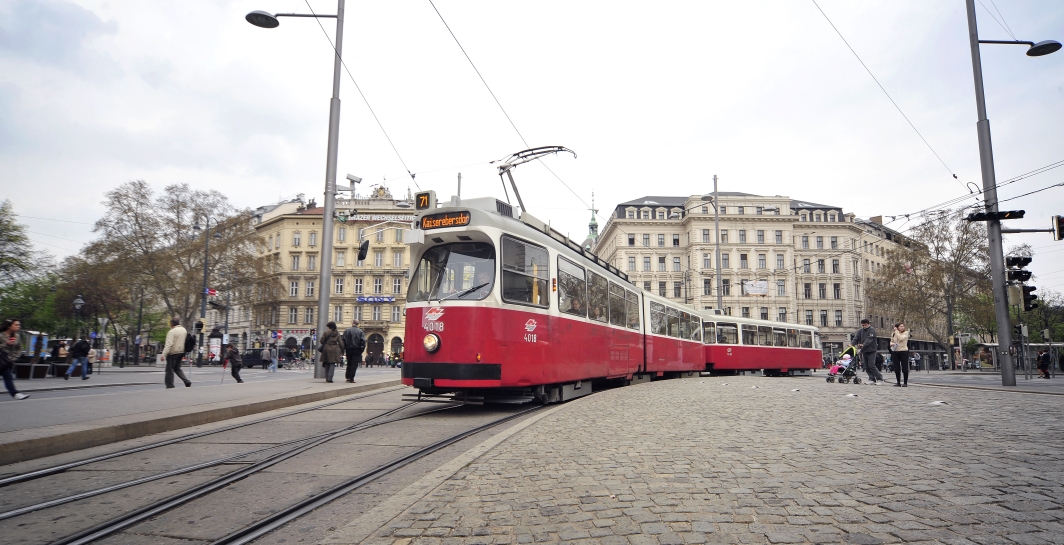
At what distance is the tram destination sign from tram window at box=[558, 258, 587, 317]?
220 centimetres

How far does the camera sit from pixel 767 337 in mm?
31141

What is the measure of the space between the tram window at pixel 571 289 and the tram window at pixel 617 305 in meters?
2.15

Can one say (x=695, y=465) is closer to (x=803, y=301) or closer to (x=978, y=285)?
(x=978, y=285)

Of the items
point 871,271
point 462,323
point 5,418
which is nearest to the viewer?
point 5,418

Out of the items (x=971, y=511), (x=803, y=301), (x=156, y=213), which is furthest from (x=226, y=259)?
(x=803, y=301)

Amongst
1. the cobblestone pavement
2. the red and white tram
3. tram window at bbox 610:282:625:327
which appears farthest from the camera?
tram window at bbox 610:282:625:327

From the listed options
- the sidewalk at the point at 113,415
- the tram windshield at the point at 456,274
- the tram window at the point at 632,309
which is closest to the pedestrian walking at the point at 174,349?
the sidewalk at the point at 113,415

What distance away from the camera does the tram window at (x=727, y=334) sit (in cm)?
2773

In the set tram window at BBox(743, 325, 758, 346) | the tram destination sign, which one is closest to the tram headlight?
the tram destination sign

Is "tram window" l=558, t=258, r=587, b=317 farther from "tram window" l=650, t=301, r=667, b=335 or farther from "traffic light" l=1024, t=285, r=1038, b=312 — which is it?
"traffic light" l=1024, t=285, r=1038, b=312

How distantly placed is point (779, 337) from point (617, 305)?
20036 millimetres

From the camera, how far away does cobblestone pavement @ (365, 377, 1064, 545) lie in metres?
3.39

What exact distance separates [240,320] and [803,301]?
6466 centimetres

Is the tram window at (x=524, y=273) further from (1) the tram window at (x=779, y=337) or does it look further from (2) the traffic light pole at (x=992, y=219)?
(1) the tram window at (x=779, y=337)
